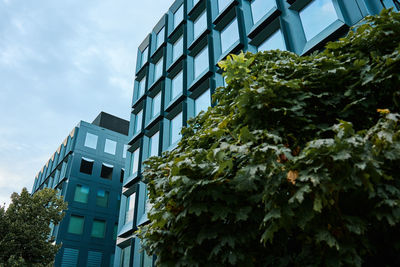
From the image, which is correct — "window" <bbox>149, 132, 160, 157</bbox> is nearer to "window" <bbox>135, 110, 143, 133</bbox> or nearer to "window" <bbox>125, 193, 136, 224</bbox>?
"window" <bbox>135, 110, 143, 133</bbox>

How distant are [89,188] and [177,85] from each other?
19.3 meters

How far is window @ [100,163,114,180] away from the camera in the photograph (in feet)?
123

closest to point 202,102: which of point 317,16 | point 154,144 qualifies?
point 154,144

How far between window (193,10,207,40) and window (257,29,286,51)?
691 centimetres

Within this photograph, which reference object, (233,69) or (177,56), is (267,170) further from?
(177,56)

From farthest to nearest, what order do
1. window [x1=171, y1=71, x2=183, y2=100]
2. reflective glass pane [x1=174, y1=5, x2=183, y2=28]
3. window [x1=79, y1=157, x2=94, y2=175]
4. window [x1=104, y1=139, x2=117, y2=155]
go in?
window [x1=104, y1=139, x2=117, y2=155] → window [x1=79, y1=157, x2=94, y2=175] → reflective glass pane [x1=174, y1=5, x2=183, y2=28] → window [x1=171, y1=71, x2=183, y2=100]

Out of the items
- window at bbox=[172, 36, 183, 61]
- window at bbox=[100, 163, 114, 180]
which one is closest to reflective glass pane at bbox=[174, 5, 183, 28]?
window at bbox=[172, 36, 183, 61]

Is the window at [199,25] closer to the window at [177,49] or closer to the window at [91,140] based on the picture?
the window at [177,49]

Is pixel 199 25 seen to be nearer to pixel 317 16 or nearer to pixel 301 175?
pixel 317 16

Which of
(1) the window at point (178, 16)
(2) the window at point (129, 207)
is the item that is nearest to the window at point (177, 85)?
(1) the window at point (178, 16)

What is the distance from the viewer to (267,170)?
435cm

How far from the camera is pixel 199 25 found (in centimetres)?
2294

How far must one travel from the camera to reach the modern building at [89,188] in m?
32.0

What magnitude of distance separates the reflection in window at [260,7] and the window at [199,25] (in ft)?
15.4
